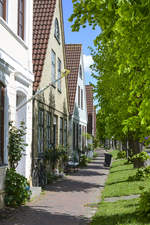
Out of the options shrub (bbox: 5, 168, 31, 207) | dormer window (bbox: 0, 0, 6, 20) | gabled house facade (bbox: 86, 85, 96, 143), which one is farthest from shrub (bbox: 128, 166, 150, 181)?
gabled house facade (bbox: 86, 85, 96, 143)

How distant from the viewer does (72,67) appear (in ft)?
89.6

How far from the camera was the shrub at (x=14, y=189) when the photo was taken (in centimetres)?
895

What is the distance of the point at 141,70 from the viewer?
5.99m

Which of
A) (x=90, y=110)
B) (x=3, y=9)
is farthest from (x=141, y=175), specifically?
(x=90, y=110)

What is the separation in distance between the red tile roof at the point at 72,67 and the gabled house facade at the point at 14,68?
1173 centimetres

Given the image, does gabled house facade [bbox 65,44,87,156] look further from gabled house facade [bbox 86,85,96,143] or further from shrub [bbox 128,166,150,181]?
gabled house facade [bbox 86,85,96,143]

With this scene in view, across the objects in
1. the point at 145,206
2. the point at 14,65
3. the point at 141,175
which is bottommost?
the point at 141,175

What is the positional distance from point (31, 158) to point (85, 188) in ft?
8.18

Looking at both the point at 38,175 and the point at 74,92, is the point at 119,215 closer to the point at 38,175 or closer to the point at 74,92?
the point at 38,175

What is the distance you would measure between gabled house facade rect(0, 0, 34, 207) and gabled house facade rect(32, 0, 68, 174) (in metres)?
1.51

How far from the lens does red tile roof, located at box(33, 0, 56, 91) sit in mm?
14275

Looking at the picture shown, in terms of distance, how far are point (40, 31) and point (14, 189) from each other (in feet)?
29.2

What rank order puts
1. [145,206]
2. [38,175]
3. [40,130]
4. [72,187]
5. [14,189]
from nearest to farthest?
[145,206] → [14,189] → [38,175] → [72,187] → [40,130]

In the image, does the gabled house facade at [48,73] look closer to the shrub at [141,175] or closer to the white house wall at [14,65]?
the white house wall at [14,65]
